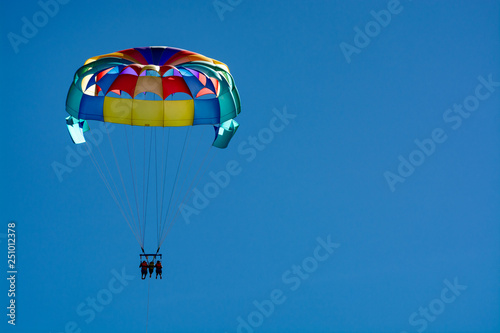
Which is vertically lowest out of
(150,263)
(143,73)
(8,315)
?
(150,263)

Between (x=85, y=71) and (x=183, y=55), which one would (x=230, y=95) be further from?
(x=85, y=71)

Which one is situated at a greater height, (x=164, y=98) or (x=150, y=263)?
(x=164, y=98)

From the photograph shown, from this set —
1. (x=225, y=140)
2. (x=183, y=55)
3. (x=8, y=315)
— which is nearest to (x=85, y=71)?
(x=183, y=55)

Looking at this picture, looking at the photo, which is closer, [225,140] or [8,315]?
[225,140]

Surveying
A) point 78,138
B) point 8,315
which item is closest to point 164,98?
point 78,138

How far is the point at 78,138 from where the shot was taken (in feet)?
117

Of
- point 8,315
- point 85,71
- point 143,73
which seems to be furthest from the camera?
point 8,315

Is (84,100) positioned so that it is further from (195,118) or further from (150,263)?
(150,263)

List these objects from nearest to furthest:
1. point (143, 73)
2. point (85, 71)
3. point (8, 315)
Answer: point (85, 71) < point (143, 73) < point (8, 315)

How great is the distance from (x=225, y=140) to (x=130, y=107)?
13.3 feet

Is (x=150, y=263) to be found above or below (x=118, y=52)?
below

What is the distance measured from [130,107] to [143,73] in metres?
1.53

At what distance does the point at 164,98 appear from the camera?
33.9 metres

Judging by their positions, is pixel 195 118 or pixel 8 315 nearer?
pixel 195 118
